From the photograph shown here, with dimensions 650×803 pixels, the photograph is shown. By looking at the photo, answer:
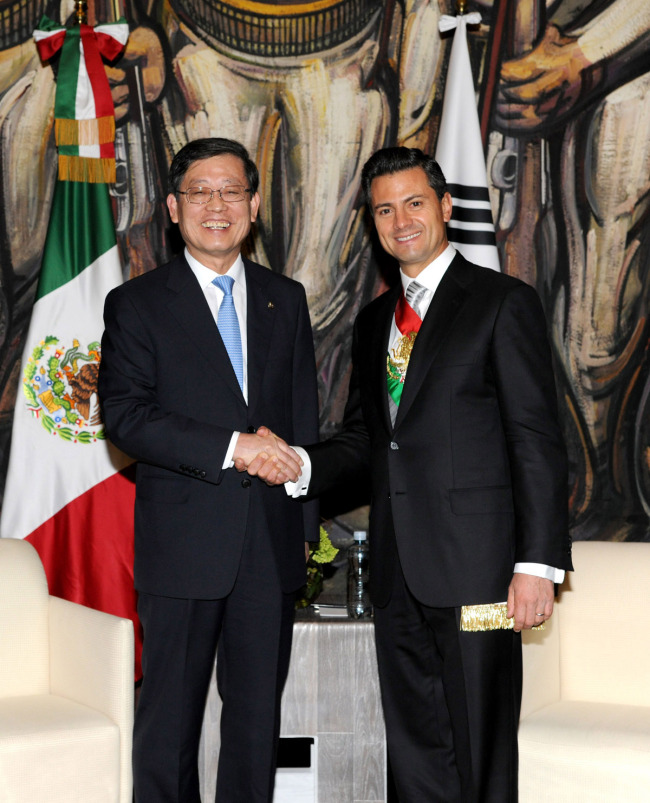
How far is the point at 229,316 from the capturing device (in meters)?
2.57

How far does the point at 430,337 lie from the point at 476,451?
0.32 meters

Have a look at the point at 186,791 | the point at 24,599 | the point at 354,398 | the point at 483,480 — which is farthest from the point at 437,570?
the point at 24,599

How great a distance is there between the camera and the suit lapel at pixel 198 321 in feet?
8.14

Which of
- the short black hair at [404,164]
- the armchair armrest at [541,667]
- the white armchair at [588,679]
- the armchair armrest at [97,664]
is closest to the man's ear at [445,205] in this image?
the short black hair at [404,164]

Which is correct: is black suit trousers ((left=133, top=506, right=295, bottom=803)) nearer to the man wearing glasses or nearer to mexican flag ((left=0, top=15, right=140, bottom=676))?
the man wearing glasses

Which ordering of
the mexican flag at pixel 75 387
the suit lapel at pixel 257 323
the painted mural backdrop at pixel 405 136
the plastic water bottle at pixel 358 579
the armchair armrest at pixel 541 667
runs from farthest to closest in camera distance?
the painted mural backdrop at pixel 405 136, the mexican flag at pixel 75 387, the plastic water bottle at pixel 358 579, the armchair armrest at pixel 541 667, the suit lapel at pixel 257 323

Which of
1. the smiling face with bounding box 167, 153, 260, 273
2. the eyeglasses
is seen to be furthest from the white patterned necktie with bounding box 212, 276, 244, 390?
the eyeglasses

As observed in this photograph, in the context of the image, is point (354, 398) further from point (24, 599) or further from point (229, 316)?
point (24, 599)

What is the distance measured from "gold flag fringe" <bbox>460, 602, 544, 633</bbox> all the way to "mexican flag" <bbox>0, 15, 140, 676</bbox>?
5.12ft

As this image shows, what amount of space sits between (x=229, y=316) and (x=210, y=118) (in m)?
1.52

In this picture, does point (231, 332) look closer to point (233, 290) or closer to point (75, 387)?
point (233, 290)

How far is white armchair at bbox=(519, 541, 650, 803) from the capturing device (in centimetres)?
247

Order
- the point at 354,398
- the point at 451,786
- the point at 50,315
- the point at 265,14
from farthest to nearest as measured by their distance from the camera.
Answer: the point at 265,14 < the point at 50,315 < the point at 354,398 < the point at 451,786

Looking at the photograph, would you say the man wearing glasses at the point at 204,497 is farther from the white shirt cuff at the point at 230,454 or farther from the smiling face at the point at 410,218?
the smiling face at the point at 410,218
